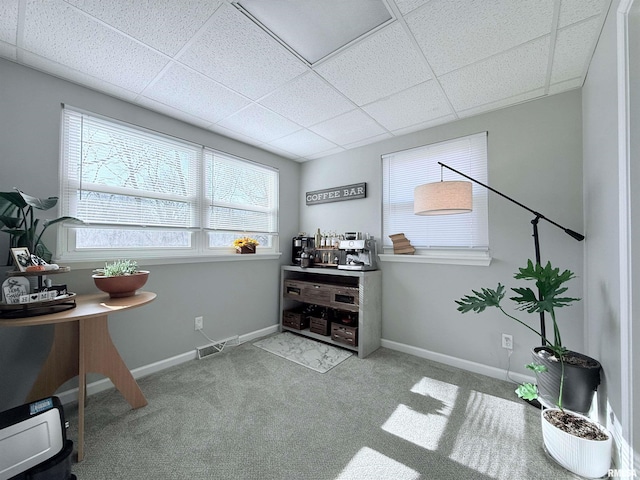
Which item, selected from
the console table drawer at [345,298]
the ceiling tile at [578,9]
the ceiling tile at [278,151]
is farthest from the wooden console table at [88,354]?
the ceiling tile at [578,9]

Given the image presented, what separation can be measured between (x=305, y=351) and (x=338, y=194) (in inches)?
79.0

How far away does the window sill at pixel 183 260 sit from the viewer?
2047mm

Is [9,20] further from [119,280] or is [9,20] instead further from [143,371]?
[143,371]

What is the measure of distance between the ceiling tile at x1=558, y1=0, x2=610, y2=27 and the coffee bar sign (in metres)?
2.08

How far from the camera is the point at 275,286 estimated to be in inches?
142

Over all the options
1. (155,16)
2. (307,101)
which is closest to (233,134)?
(307,101)

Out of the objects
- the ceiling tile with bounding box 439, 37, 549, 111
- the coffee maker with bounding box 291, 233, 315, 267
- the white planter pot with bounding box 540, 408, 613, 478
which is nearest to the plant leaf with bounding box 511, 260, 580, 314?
the white planter pot with bounding box 540, 408, 613, 478

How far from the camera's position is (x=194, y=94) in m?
2.23

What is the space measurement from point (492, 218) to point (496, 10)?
1.61m

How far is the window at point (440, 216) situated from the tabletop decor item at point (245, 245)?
1643 millimetres

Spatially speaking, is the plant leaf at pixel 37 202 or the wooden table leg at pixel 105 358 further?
the wooden table leg at pixel 105 358

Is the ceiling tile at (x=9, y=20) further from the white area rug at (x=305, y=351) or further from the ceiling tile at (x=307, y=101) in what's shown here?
the white area rug at (x=305, y=351)

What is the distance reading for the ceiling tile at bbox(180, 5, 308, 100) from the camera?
154cm

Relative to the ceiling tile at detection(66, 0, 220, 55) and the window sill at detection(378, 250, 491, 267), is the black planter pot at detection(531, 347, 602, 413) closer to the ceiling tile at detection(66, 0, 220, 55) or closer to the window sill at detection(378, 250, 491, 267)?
the window sill at detection(378, 250, 491, 267)
